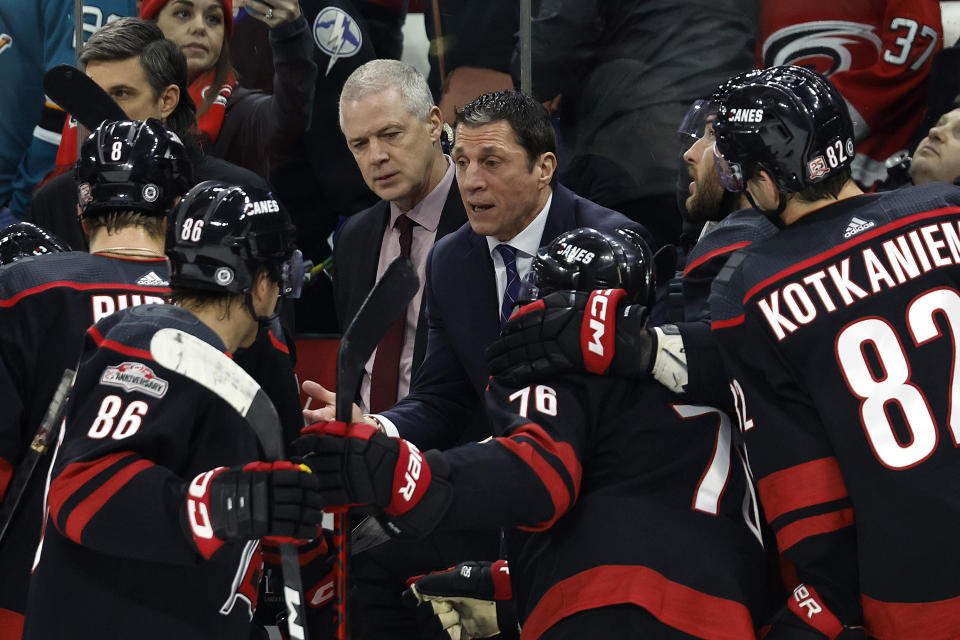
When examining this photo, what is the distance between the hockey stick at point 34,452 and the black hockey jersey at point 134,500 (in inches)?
12.9

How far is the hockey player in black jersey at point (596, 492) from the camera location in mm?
2049

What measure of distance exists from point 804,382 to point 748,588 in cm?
41

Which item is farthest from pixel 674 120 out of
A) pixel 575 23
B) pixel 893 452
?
pixel 893 452

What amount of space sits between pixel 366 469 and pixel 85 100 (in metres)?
1.89

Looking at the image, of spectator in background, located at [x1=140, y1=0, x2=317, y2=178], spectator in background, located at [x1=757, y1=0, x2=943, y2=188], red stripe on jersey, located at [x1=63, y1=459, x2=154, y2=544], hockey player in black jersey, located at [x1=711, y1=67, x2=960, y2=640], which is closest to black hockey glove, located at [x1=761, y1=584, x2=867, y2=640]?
hockey player in black jersey, located at [x1=711, y1=67, x2=960, y2=640]

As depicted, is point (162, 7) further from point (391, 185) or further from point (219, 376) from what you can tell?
point (219, 376)

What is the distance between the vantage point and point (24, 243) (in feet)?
10.4

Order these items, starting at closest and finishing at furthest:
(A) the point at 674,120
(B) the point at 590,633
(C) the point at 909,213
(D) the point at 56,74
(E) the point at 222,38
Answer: (B) the point at 590,633 < (C) the point at 909,213 < (D) the point at 56,74 < (A) the point at 674,120 < (E) the point at 222,38

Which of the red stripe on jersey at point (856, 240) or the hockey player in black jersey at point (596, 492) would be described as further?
the red stripe on jersey at point (856, 240)

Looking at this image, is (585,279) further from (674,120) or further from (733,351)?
(674,120)

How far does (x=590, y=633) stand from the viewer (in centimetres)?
212

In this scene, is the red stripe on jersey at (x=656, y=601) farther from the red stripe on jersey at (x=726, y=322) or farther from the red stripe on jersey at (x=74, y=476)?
the red stripe on jersey at (x=74, y=476)

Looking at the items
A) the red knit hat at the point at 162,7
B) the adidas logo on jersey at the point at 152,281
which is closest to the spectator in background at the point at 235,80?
the red knit hat at the point at 162,7

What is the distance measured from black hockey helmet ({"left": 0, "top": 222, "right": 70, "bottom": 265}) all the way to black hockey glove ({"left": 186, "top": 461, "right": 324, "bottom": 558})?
1591 mm
